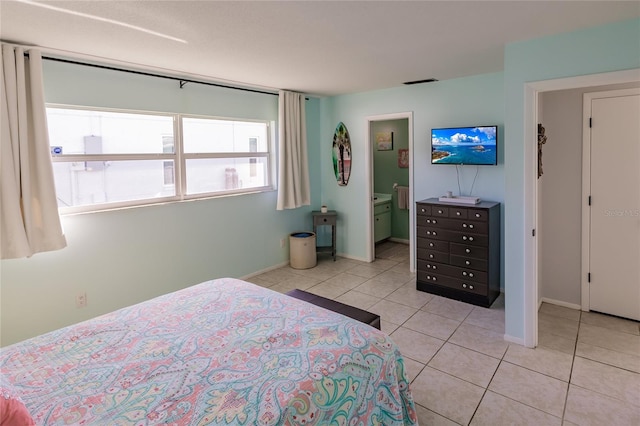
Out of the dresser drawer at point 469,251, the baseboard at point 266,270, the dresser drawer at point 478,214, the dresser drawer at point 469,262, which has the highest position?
the dresser drawer at point 478,214

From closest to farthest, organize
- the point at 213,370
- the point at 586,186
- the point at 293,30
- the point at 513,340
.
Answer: the point at 213,370, the point at 293,30, the point at 513,340, the point at 586,186

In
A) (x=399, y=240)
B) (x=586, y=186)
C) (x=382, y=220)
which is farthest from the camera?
(x=399, y=240)

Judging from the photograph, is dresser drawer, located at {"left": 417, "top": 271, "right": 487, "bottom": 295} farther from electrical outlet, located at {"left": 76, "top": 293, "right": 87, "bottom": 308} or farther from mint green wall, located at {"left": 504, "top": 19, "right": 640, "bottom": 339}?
electrical outlet, located at {"left": 76, "top": 293, "right": 87, "bottom": 308}

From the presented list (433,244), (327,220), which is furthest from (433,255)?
(327,220)

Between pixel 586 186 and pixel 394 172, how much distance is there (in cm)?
326

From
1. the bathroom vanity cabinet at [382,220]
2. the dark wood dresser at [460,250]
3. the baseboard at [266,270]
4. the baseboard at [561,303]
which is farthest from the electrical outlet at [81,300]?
the baseboard at [561,303]

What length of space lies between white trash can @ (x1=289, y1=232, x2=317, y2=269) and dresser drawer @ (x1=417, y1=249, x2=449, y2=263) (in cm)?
156

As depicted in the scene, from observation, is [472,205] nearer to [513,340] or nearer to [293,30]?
[513,340]

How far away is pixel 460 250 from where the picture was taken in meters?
3.87

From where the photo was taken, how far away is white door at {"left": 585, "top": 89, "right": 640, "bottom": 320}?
10.4 feet

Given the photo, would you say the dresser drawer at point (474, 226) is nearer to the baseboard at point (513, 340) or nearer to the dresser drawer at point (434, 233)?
the dresser drawer at point (434, 233)

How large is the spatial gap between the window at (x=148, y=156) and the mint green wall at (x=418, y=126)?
1134 millimetres

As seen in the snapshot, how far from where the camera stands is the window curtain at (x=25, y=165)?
8.73 ft

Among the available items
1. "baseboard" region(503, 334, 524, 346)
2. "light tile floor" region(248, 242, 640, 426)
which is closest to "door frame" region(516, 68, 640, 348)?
"baseboard" region(503, 334, 524, 346)
